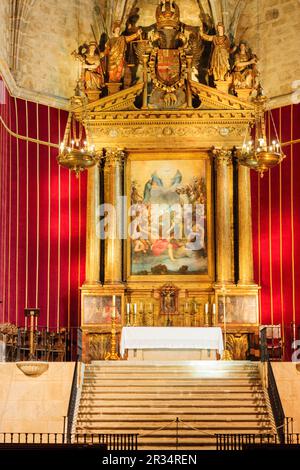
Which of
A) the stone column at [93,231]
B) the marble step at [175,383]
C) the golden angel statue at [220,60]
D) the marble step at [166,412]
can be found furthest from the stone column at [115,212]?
the marble step at [166,412]

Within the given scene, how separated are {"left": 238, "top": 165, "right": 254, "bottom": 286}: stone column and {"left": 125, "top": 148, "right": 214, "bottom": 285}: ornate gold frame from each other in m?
0.64

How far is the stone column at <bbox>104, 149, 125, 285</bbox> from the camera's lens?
64.8 ft

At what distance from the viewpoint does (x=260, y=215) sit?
68.1ft

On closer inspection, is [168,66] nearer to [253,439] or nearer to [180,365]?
[180,365]

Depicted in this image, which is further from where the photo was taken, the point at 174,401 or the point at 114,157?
the point at 114,157

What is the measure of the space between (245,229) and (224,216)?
531 mm

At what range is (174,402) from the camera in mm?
15812

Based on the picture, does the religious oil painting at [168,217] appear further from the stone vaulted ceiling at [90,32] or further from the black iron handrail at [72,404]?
the black iron handrail at [72,404]

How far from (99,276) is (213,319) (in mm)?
2611

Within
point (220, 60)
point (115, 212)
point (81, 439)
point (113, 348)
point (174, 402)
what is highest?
point (220, 60)

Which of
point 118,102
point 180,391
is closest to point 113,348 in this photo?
point 180,391

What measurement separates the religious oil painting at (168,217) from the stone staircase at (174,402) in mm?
3128

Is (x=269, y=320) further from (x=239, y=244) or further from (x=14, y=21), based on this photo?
(x=14, y=21)

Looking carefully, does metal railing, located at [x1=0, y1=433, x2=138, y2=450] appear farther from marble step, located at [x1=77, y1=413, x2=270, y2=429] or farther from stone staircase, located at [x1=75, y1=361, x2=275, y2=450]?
marble step, located at [x1=77, y1=413, x2=270, y2=429]
